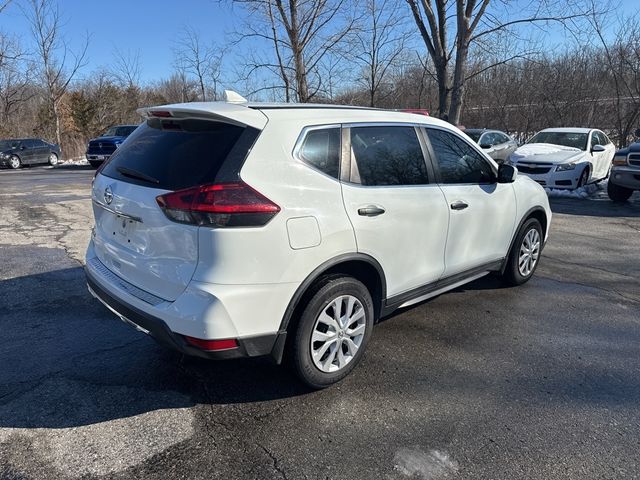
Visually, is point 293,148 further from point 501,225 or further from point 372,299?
point 501,225

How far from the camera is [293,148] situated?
8.99 ft

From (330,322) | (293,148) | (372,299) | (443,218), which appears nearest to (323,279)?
(330,322)

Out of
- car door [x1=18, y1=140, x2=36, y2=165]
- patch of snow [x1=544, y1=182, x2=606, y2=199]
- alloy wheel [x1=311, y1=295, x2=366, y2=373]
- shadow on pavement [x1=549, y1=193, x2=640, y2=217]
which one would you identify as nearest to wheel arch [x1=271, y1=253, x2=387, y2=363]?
alloy wheel [x1=311, y1=295, x2=366, y2=373]

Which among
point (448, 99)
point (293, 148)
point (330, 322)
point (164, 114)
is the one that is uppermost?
point (448, 99)

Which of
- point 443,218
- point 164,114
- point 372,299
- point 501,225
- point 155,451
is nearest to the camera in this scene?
point 155,451

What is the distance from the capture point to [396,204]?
10.7ft

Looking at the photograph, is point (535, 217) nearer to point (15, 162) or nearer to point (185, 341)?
point (185, 341)

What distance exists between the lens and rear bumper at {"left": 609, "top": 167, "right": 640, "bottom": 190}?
32.1 feet

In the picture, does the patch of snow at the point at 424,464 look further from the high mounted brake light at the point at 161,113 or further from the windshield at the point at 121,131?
the windshield at the point at 121,131

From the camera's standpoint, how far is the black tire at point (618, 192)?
10.8 m

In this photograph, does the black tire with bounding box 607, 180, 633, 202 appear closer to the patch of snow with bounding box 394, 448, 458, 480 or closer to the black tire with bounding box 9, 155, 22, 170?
the patch of snow with bounding box 394, 448, 458, 480

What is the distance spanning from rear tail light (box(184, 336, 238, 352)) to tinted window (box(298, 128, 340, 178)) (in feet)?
3.75

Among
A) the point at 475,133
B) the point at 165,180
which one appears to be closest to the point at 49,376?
the point at 165,180

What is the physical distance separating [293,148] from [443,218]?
151 centimetres
